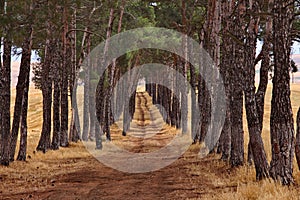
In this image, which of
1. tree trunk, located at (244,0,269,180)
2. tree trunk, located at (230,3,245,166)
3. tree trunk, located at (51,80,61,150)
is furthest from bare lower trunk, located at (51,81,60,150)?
tree trunk, located at (244,0,269,180)

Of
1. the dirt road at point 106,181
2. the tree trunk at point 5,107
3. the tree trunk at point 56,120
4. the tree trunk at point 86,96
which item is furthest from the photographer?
the tree trunk at point 86,96

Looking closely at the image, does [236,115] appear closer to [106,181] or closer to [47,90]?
[106,181]

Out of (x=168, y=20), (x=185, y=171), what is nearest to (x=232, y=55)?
(x=185, y=171)

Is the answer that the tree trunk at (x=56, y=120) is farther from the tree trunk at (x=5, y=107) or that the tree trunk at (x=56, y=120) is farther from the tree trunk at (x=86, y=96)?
the tree trunk at (x=5, y=107)

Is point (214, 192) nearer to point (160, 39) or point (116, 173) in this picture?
point (116, 173)

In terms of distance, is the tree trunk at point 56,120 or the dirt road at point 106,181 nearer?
the dirt road at point 106,181

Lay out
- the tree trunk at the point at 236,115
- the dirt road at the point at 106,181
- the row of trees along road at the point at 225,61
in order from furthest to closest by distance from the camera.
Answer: the tree trunk at the point at 236,115, the dirt road at the point at 106,181, the row of trees along road at the point at 225,61

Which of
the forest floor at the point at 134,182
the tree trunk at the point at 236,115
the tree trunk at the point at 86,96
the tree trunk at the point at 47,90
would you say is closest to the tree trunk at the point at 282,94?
the forest floor at the point at 134,182

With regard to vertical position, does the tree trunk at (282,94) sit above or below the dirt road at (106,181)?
above

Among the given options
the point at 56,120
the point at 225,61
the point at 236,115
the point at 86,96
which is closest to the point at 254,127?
the point at 236,115

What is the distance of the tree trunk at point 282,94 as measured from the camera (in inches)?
411

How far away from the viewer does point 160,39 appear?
36531mm

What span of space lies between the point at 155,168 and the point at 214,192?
21.4 ft

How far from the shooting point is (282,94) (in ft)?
34.2
